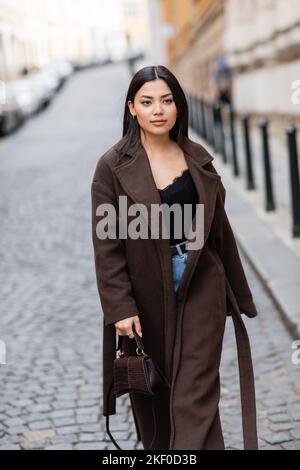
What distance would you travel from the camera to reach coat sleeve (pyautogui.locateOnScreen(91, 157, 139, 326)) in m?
3.14

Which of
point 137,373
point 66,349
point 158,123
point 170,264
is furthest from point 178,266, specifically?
point 66,349

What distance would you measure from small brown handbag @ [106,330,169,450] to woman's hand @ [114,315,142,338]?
0.06 ft

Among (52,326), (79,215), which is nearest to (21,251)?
(79,215)

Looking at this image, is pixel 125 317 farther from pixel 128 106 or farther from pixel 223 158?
pixel 223 158

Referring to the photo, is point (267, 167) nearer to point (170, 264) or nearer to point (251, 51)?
point (170, 264)

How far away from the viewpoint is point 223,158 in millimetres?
14719

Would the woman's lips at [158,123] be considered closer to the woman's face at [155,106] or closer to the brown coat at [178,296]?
the woman's face at [155,106]

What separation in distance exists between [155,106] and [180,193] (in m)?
0.31

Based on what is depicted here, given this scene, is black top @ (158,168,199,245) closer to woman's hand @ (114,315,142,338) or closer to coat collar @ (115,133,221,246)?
coat collar @ (115,133,221,246)

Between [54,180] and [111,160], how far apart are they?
11528 mm

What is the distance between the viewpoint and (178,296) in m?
3.14

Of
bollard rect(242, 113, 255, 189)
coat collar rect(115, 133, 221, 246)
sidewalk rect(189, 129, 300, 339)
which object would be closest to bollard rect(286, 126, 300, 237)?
sidewalk rect(189, 129, 300, 339)

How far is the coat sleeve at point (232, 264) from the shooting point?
3297 millimetres

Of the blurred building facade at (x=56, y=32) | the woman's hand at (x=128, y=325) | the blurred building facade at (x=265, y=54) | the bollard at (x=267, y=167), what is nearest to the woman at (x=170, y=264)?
the woman's hand at (x=128, y=325)
